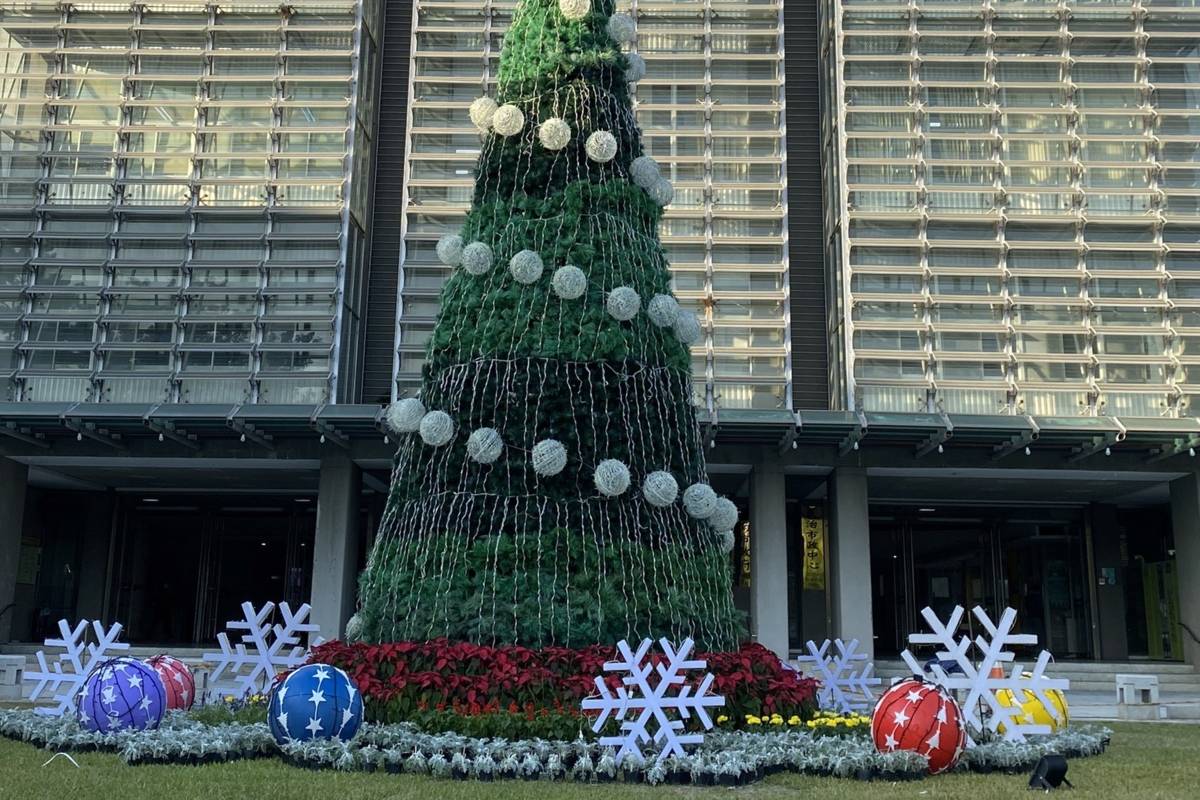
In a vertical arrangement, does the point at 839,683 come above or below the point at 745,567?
below

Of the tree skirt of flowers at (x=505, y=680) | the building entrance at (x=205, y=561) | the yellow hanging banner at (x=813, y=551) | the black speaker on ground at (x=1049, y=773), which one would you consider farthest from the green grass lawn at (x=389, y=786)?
the building entrance at (x=205, y=561)

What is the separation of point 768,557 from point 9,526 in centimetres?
1685

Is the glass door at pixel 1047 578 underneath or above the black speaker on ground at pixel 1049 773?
above

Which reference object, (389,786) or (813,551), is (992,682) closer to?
(389,786)

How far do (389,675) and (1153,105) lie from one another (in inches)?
922

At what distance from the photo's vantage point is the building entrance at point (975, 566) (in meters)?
29.7

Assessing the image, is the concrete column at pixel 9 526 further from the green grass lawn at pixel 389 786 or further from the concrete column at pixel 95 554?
the green grass lawn at pixel 389 786

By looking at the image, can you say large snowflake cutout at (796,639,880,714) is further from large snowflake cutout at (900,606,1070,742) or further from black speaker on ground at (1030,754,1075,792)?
black speaker on ground at (1030,754,1075,792)

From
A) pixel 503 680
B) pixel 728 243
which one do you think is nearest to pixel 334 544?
pixel 728 243

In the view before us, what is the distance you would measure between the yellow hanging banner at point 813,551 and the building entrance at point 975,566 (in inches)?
94.4

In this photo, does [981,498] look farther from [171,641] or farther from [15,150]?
[15,150]

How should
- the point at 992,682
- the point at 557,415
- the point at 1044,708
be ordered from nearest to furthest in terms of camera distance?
the point at 992,682, the point at 1044,708, the point at 557,415

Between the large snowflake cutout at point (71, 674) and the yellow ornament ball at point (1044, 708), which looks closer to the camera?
the yellow ornament ball at point (1044, 708)

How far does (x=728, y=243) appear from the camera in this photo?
85.7 feet
